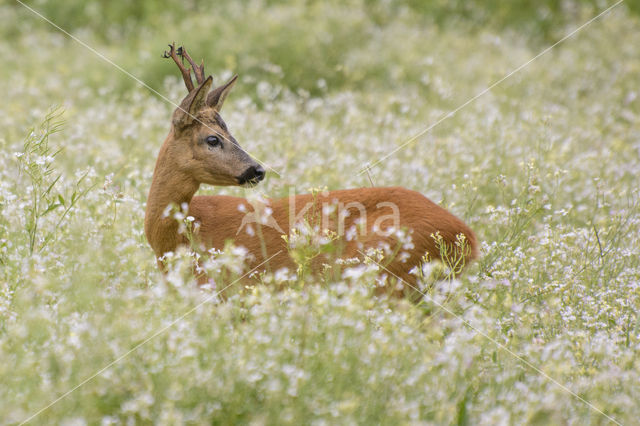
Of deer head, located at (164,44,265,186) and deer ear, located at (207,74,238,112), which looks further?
deer ear, located at (207,74,238,112)

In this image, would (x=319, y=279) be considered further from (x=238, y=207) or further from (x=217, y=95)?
(x=217, y=95)

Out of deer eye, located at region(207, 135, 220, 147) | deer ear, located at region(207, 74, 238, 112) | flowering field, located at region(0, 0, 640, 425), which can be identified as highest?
deer ear, located at region(207, 74, 238, 112)

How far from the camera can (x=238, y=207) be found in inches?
187

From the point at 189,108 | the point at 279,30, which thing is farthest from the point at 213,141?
the point at 279,30

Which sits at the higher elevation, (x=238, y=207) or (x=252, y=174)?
(x=252, y=174)

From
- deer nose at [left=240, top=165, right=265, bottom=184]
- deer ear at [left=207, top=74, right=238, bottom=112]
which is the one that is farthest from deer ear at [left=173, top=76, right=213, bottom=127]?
deer nose at [left=240, top=165, right=265, bottom=184]

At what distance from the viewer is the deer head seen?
15.7 feet

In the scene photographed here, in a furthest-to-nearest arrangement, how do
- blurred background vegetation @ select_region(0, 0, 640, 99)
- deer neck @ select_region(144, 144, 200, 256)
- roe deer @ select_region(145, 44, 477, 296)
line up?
1. blurred background vegetation @ select_region(0, 0, 640, 99)
2. deer neck @ select_region(144, 144, 200, 256)
3. roe deer @ select_region(145, 44, 477, 296)

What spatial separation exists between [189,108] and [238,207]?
0.73m

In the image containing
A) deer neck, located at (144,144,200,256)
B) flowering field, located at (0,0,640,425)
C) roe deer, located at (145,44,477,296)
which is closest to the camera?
flowering field, located at (0,0,640,425)

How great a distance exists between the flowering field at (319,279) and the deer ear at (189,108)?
0.61 m

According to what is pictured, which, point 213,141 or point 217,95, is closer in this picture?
point 213,141

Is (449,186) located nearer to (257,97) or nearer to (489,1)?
(257,97)

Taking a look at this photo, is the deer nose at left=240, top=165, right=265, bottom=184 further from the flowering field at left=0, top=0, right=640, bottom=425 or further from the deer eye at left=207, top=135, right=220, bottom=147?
the flowering field at left=0, top=0, right=640, bottom=425
